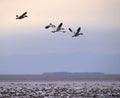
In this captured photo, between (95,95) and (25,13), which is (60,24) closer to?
(25,13)

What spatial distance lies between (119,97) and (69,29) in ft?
26.1

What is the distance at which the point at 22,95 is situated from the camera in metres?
34.2

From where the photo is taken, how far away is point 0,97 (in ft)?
105

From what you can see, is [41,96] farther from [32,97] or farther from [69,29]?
[69,29]

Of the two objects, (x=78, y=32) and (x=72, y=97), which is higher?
(x=78, y=32)

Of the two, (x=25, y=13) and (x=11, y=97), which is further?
(x=11, y=97)

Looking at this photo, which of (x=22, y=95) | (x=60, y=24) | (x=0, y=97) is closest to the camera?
(x=60, y=24)

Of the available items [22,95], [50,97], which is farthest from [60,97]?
[22,95]

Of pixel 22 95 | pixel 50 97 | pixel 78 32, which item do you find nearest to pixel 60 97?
pixel 50 97

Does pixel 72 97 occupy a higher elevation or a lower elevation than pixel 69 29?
lower

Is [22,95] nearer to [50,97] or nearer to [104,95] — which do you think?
[50,97]

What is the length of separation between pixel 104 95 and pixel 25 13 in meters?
9.57

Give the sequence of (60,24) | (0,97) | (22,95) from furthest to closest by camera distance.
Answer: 1. (22,95)
2. (0,97)
3. (60,24)

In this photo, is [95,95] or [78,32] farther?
[95,95]
